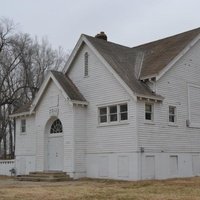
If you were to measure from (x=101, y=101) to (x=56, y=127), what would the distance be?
4.56m

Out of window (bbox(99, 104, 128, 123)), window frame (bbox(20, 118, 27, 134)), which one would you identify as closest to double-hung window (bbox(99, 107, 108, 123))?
window (bbox(99, 104, 128, 123))

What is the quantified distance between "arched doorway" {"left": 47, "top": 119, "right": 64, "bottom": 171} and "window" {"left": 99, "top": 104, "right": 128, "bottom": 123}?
3664mm

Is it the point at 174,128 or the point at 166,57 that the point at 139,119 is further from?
the point at 166,57

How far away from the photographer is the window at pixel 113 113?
28219 mm

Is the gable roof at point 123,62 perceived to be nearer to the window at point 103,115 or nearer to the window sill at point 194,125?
the window at point 103,115

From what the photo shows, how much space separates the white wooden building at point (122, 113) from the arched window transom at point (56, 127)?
0.24ft

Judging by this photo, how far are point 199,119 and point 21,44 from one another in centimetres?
3119

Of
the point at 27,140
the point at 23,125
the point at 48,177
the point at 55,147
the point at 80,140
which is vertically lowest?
the point at 48,177

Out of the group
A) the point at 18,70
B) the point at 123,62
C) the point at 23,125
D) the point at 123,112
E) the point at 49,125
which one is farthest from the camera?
the point at 18,70

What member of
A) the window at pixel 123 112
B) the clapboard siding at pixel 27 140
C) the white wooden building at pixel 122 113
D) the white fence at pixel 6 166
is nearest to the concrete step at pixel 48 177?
the white wooden building at pixel 122 113

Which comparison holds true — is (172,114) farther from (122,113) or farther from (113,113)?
(113,113)

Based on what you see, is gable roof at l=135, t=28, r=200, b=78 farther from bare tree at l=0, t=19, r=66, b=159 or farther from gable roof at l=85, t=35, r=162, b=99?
bare tree at l=0, t=19, r=66, b=159

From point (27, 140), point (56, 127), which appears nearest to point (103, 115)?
point (56, 127)

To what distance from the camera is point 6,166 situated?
122 feet
